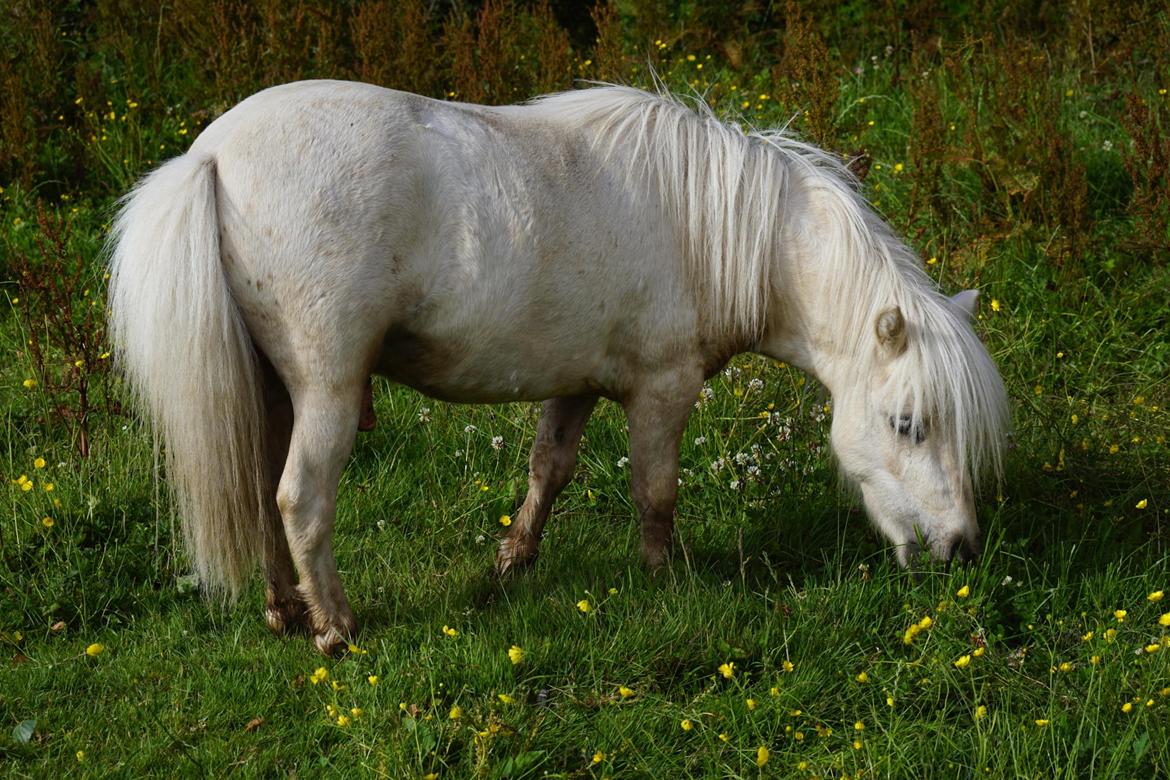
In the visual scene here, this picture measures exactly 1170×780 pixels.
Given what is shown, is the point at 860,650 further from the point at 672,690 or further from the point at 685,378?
the point at 685,378

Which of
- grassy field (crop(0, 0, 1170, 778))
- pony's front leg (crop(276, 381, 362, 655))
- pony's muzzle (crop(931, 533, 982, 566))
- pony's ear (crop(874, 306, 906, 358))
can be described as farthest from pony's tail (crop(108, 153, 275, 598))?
pony's muzzle (crop(931, 533, 982, 566))

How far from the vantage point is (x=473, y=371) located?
11.8 feet

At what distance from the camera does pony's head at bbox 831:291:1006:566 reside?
3734mm

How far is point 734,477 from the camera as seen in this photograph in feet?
15.4

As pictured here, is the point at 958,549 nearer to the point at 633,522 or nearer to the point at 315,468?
the point at 633,522

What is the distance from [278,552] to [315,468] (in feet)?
1.97

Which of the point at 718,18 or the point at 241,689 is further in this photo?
the point at 718,18

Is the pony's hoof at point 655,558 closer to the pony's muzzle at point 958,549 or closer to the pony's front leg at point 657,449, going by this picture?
the pony's front leg at point 657,449

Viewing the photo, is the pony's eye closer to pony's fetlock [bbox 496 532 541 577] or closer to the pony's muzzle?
the pony's muzzle

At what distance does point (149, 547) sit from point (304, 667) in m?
1.04

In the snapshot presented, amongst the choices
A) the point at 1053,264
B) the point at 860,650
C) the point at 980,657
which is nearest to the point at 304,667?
the point at 860,650

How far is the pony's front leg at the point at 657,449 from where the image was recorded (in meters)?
3.85

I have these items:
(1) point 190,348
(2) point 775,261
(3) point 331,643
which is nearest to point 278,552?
(3) point 331,643

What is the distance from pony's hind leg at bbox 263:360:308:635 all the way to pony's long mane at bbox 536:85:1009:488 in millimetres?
1317
